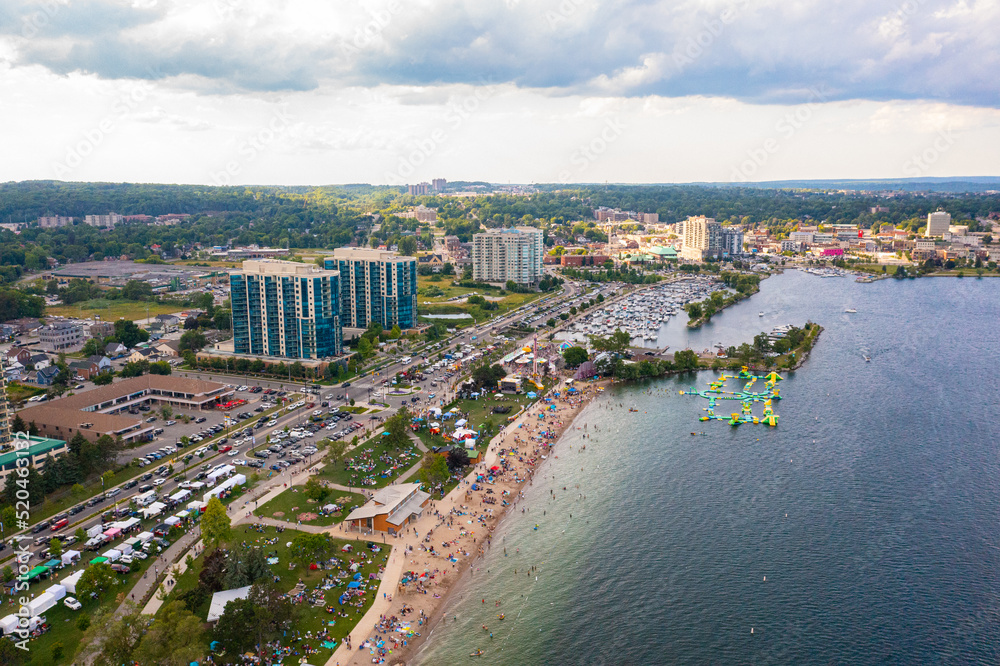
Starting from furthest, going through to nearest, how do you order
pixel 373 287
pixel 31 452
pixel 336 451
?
pixel 373 287, pixel 336 451, pixel 31 452

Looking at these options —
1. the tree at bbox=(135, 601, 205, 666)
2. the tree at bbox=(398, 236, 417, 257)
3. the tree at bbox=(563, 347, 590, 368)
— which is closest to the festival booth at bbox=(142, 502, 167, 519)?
the tree at bbox=(135, 601, 205, 666)

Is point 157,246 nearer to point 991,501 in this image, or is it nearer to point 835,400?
point 835,400

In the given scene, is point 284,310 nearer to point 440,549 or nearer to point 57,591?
point 440,549

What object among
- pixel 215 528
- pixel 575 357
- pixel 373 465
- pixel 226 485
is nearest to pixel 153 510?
pixel 226 485

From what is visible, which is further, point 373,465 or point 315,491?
point 373,465

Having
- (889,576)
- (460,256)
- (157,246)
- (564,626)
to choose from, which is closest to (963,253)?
(460,256)

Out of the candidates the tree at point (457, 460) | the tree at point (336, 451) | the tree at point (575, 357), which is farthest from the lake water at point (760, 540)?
the tree at point (336, 451)

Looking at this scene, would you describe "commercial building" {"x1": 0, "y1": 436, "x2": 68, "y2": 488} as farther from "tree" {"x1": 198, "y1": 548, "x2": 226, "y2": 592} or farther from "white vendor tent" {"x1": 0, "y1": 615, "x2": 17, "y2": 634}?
"tree" {"x1": 198, "y1": 548, "x2": 226, "y2": 592}
